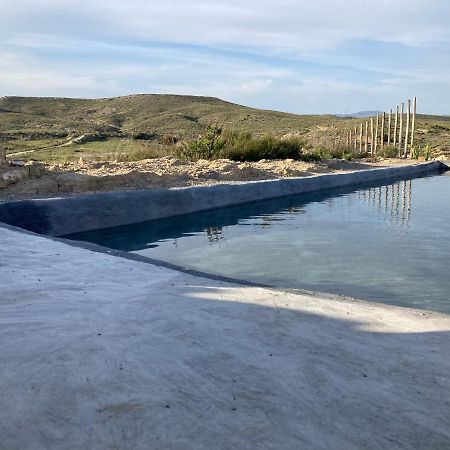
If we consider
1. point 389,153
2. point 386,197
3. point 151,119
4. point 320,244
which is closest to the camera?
point 320,244

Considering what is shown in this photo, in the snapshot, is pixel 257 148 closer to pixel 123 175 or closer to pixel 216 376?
pixel 123 175

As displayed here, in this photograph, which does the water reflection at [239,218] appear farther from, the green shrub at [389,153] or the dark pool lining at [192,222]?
the green shrub at [389,153]

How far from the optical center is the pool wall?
743cm

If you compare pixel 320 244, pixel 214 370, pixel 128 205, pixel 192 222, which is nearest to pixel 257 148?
pixel 192 222

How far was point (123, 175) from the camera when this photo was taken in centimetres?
1045

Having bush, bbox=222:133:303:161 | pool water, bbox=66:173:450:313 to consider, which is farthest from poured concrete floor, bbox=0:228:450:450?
bush, bbox=222:133:303:161

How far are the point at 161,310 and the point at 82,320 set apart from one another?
18.4 inches

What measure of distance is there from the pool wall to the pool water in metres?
0.20

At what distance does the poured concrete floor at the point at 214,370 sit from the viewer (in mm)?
1941

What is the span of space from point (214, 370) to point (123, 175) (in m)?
8.37

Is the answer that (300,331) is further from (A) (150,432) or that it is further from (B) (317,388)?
(A) (150,432)

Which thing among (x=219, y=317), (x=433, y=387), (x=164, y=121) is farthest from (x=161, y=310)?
(x=164, y=121)

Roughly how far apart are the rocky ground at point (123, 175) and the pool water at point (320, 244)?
5.54 ft

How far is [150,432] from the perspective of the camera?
192 cm
